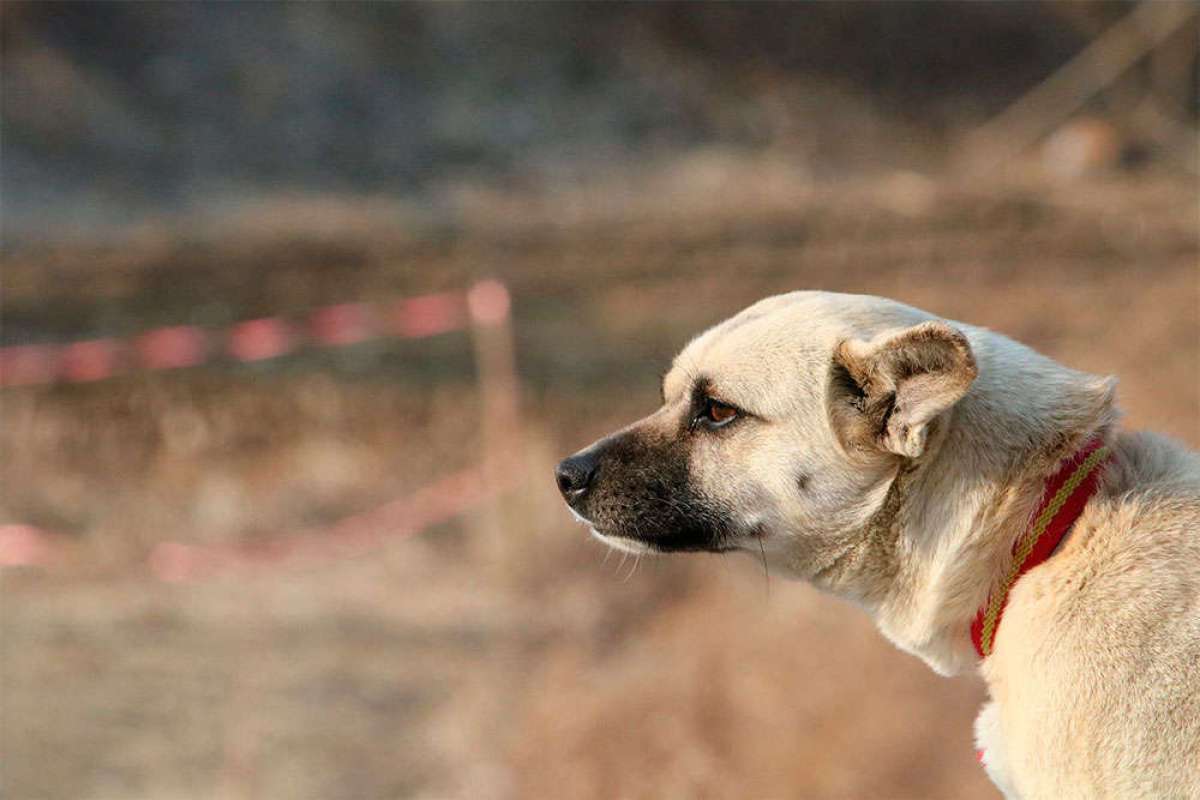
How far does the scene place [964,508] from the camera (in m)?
3.35

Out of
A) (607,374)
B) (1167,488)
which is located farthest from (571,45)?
(1167,488)

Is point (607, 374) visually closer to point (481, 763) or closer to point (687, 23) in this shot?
point (481, 763)

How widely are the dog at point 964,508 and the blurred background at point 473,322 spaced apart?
13.0ft

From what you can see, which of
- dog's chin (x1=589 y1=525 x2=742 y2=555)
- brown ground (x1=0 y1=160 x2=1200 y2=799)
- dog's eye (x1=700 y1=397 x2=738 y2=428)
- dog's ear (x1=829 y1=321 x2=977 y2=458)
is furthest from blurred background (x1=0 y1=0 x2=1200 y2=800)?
dog's ear (x1=829 y1=321 x2=977 y2=458)

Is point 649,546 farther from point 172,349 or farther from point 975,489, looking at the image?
point 172,349

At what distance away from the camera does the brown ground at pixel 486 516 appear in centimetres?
847

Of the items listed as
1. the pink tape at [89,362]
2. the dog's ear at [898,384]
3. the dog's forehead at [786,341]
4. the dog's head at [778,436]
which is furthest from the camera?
the pink tape at [89,362]

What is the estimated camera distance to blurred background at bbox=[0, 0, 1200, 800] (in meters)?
8.89

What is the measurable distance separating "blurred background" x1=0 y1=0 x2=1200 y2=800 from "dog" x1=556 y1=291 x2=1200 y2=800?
156 inches

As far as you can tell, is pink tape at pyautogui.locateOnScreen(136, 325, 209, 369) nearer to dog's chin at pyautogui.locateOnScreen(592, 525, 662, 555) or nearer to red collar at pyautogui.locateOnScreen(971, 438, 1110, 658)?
dog's chin at pyautogui.locateOnScreen(592, 525, 662, 555)

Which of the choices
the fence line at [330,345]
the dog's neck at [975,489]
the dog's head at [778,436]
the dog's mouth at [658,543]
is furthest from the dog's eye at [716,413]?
the fence line at [330,345]

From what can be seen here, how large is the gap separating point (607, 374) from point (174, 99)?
6.45 metres

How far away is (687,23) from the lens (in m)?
21.0

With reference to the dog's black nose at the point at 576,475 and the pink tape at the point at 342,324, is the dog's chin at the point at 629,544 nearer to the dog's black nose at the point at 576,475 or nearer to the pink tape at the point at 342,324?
the dog's black nose at the point at 576,475
